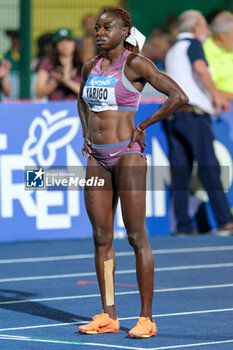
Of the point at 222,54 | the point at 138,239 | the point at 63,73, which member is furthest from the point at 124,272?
the point at 222,54

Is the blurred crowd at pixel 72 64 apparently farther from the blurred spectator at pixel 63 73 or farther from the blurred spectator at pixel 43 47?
the blurred spectator at pixel 43 47

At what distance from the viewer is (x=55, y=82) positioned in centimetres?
1393

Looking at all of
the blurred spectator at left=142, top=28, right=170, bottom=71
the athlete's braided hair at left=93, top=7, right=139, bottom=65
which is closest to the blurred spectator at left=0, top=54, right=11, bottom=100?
the blurred spectator at left=142, top=28, right=170, bottom=71

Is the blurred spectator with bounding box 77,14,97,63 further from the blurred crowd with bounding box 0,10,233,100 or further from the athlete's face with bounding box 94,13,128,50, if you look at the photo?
the athlete's face with bounding box 94,13,128,50

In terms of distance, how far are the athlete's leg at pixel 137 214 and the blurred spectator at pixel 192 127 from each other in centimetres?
565

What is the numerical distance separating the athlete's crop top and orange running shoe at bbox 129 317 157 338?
1553mm

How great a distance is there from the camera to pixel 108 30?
7.58 meters

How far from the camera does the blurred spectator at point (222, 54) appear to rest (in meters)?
14.1

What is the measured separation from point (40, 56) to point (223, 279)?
726 centimetres

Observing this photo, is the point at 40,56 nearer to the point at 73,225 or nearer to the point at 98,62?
the point at 73,225

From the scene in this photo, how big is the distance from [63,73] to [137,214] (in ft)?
21.5

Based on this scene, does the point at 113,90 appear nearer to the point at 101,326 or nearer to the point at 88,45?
the point at 101,326

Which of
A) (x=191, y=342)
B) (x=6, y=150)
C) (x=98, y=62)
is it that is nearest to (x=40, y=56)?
(x=6, y=150)

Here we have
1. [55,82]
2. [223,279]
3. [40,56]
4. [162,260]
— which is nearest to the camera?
[223,279]
